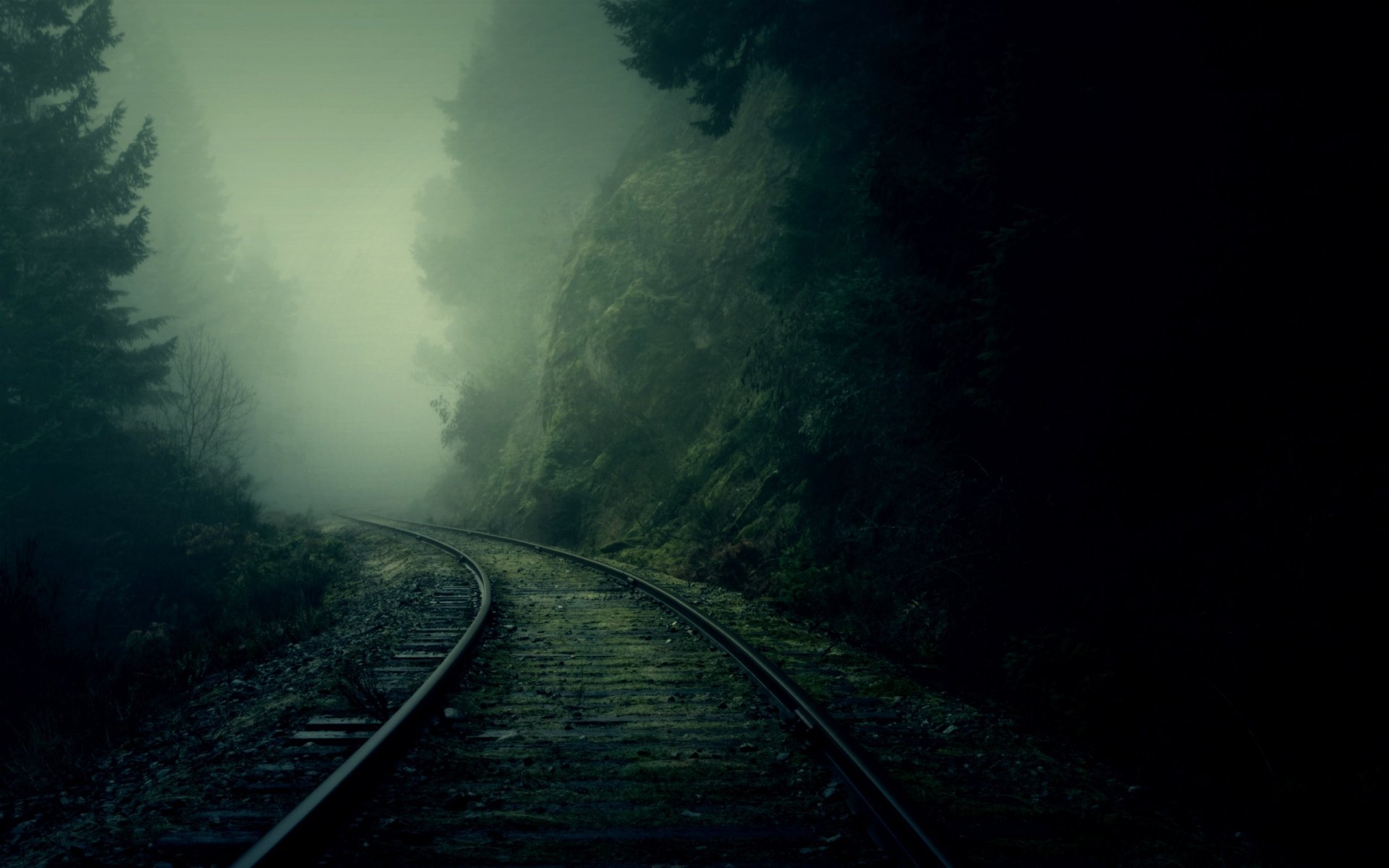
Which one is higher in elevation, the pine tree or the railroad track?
the pine tree

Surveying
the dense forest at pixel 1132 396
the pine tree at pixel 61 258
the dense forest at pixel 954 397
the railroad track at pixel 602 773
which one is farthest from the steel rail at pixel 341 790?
the pine tree at pixel 61 258

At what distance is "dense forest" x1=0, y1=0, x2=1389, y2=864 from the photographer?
3.84 metres

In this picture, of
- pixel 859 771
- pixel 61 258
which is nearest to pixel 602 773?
pixel 859 771

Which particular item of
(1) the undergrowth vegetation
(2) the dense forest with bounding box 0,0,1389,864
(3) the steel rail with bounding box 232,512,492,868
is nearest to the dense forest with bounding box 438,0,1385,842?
(2) the dense forest with bounding box 0,0,1389,864

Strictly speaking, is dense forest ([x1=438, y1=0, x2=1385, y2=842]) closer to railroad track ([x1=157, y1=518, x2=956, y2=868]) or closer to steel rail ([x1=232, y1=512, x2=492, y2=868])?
railroad track ([x1=157, y1=518, x2=956, y2=868])

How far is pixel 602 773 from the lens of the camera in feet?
12.3

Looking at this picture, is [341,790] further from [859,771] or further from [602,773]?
[859,771]

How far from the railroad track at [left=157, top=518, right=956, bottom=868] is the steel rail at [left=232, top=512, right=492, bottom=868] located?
0.03 ft

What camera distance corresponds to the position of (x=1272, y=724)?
373cm

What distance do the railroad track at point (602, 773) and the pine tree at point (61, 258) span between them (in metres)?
15.6

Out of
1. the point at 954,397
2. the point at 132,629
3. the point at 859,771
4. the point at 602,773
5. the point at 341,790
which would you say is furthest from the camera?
the point at 132,629

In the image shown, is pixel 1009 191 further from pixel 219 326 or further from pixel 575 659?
pixel 219 326

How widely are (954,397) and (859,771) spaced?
13.7ft

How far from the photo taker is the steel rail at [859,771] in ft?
8.68
